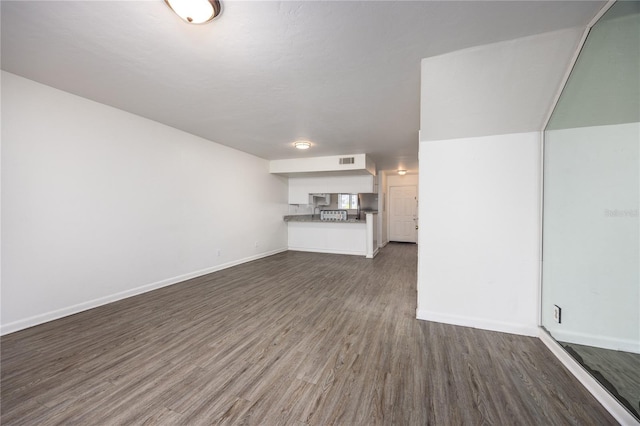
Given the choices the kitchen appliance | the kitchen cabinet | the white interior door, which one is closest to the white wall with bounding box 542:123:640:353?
the kitchen cabinet

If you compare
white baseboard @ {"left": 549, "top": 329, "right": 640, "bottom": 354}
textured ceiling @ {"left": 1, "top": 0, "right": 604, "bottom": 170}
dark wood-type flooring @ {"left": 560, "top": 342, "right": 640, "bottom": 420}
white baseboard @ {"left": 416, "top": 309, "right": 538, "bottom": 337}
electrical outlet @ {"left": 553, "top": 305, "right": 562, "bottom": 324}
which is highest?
textured ceiling @ {"left": 1, "top": 0, "right": 604, "bottom": 170}

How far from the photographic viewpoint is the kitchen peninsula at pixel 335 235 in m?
5.92

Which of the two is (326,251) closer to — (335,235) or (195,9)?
(335,235)

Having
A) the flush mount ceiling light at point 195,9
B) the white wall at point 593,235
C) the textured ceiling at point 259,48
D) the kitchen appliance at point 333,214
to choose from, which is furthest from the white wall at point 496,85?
the kitchen appliance at point 333,214

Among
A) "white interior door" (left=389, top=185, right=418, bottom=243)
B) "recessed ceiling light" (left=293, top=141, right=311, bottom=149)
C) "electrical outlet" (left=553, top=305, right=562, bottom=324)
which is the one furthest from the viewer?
"white interior door" (left=389, top=185, right=418, bottom=243)

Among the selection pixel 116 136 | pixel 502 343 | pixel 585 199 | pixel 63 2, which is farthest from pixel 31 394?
pixel 585 199

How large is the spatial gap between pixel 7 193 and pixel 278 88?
2.79 meters

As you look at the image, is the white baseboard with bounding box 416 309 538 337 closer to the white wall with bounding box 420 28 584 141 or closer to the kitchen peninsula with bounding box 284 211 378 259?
the white wall with bounding box 420 28 584 141

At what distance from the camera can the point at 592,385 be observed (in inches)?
58.6

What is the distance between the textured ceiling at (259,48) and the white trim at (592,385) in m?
2.38

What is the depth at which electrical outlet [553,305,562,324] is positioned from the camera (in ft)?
6.44

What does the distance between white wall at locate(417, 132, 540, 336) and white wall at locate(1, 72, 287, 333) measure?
3.68m

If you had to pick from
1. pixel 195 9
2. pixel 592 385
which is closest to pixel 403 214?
pixel 592 385

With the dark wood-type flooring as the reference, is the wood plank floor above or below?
below
